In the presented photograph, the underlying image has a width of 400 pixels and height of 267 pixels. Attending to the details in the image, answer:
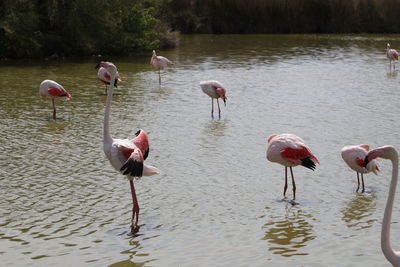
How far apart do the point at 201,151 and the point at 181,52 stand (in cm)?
1453

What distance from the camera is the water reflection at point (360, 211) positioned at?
255 inches

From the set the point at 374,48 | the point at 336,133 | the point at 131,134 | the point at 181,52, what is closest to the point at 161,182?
the point at 131,134

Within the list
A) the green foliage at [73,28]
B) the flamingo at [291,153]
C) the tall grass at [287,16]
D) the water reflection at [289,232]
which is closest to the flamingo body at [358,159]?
the flamingo at [291,153]

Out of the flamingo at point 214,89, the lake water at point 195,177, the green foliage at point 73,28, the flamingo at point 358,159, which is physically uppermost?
the green foliage at point 73,28

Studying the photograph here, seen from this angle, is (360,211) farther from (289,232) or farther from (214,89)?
(214,89)

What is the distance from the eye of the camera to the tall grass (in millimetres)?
32188

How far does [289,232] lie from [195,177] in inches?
80.7

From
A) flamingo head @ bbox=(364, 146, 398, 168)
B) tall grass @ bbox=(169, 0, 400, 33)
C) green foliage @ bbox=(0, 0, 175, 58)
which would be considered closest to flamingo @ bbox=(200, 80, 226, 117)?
flamingo head @ bbox=(364, 146, 398, 168)

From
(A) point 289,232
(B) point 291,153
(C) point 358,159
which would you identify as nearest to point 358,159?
(C) point 358,159

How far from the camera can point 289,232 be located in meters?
6.29

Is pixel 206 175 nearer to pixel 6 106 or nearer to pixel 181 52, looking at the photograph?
pixel 6 106

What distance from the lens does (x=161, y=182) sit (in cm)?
785

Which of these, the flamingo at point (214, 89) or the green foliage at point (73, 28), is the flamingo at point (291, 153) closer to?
the flamingo at point (214, 89)

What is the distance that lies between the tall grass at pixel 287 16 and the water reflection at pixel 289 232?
26334 mm
